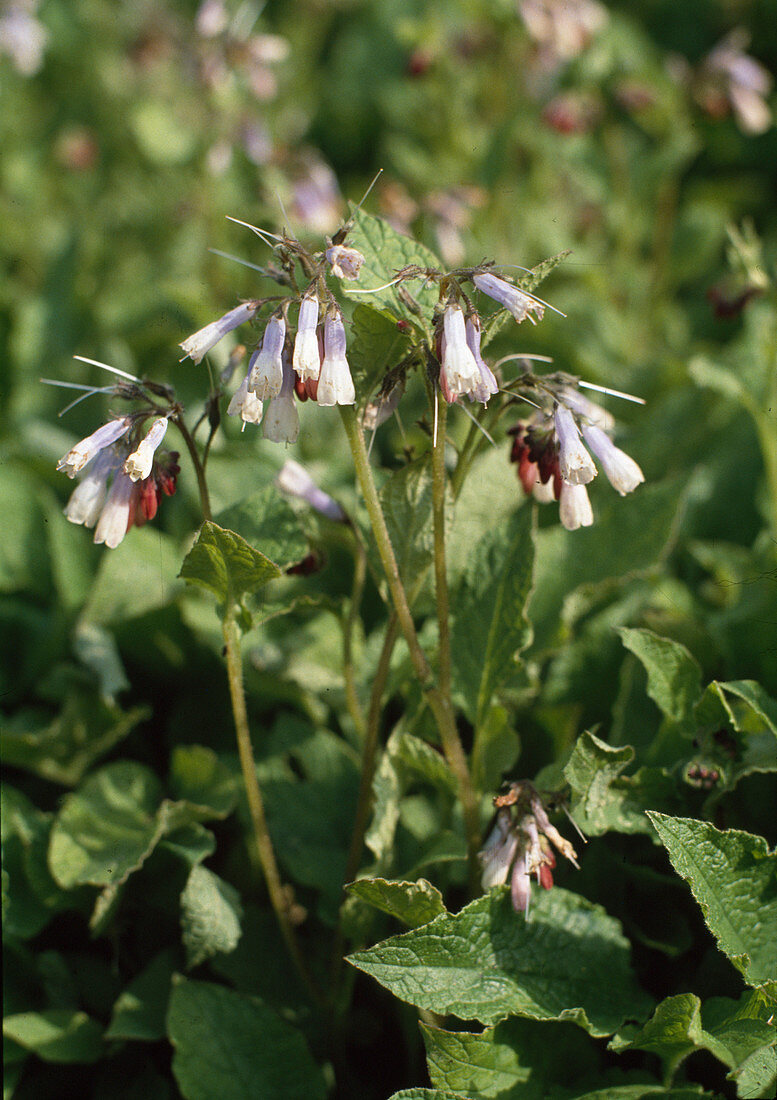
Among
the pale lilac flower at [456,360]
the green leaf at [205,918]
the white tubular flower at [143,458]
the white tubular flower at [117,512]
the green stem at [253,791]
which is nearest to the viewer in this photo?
the pale lilac flower at [456,360]

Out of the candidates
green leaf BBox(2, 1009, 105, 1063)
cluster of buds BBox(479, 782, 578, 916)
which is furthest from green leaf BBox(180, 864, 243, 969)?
cluster of buds BBox(479, 782, 578, 916)

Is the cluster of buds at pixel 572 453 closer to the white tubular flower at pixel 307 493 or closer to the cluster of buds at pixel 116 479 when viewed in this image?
the white tubular flower at pixel 307 493

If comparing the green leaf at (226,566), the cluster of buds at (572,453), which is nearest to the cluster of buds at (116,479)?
the green leaf at (226,566)

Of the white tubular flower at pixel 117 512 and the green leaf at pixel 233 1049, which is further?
the green leaf at pixel 233 1049

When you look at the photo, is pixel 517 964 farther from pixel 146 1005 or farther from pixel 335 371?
pixel 335 371

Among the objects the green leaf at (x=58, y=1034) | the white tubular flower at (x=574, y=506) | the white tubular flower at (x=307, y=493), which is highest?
the white tubular flower at (x=574, y=506)

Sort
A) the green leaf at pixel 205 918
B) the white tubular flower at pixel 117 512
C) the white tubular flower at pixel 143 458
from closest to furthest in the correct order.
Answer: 1. the white tubular flower at pixel 143 458
2. the white tubular flower at pixel 117 512
3. the green leaf at pixel 205 918

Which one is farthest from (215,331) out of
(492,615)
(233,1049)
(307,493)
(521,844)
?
(233,1049)

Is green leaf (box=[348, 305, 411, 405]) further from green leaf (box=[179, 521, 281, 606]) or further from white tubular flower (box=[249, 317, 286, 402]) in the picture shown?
green leaf (box=[179, 521, 281, 606])

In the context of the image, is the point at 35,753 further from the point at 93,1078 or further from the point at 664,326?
the point at 664,326
